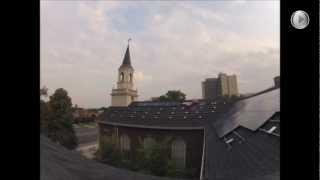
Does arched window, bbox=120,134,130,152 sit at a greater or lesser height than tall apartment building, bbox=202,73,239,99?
lesser

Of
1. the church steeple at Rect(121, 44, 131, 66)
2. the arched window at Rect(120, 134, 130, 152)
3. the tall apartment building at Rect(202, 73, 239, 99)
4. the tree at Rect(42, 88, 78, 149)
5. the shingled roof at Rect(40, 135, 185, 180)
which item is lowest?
the shingled roof at Rect(40, 135, 185, 180)

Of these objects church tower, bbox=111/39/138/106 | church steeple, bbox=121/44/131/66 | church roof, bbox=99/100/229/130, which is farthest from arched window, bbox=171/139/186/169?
church steeple, bbox=121/44/131/66

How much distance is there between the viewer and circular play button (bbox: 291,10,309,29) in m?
1.32

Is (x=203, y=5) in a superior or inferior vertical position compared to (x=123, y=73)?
superior

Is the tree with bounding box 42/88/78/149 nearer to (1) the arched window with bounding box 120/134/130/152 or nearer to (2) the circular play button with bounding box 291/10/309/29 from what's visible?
(1) the arched window with bounding box 120/134/130/152

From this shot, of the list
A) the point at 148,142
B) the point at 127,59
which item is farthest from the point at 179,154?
the point at 127,59

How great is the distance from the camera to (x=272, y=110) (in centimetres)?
141

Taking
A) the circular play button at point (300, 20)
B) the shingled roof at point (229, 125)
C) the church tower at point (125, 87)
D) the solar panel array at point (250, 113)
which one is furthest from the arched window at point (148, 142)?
the circular play button at point (300, 20)

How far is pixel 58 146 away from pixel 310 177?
3.76 ft

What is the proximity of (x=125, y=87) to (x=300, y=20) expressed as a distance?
2.76 ft

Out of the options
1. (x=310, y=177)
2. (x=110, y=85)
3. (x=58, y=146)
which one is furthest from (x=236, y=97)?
(x=58, y=146)

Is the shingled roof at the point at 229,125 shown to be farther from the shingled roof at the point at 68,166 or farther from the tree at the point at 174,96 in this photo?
the shingled roof at the point at 68,166

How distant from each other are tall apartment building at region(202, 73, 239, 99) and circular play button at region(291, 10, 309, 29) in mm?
343

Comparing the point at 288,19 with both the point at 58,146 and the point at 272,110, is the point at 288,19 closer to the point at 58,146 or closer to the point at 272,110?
the point at 272,110
